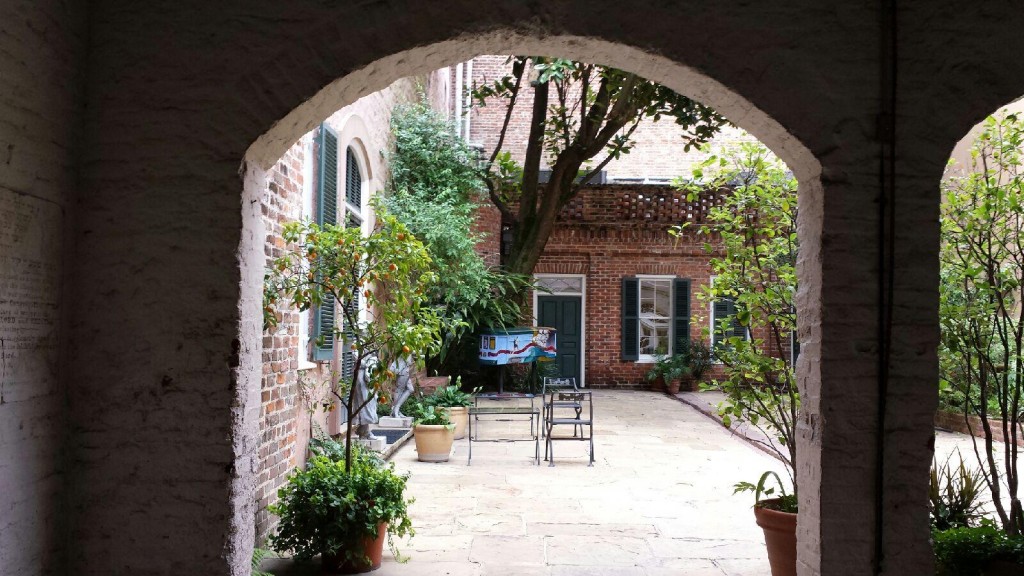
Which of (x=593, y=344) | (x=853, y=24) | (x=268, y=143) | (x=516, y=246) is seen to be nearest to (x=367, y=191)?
(x=516, y=246)

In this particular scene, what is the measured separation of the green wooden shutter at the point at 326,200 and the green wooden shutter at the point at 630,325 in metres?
10.5

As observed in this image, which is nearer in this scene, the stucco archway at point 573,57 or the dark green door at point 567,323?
the stucco archway at point 573,57

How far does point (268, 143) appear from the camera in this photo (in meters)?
3.14

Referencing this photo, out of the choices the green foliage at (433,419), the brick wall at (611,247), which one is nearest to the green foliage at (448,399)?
the green foliage at (433,419)

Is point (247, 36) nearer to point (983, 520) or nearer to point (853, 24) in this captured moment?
point (853, 24)

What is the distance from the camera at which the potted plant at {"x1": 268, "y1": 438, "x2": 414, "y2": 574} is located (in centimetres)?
433

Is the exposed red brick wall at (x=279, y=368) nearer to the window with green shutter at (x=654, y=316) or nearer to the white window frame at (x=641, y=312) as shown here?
the window with green shutter at (x=654, y=316)

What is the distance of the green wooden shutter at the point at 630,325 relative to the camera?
55.6 ft

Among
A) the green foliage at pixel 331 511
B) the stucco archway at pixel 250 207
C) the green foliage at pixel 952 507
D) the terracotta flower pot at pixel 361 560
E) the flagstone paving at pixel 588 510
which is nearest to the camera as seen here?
the stucco archway at pixel 250 207

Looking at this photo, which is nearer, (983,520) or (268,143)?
(268,143)

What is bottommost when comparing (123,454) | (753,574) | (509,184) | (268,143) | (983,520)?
(753,574)

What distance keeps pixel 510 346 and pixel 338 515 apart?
8.69m

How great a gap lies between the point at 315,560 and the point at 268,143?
2711mm

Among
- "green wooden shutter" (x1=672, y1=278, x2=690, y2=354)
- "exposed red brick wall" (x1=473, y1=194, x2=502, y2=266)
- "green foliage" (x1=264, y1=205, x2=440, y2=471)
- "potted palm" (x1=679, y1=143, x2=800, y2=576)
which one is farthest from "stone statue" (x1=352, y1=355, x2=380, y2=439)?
"green wooden shutter" (x1=672, y1=278, x2=690, y2=354)
